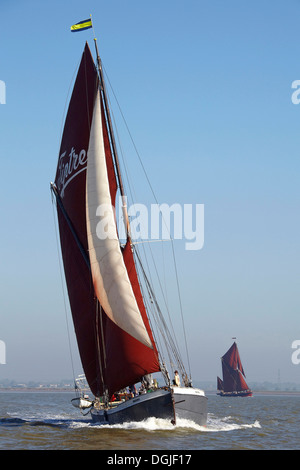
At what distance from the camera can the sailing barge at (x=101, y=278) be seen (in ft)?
102

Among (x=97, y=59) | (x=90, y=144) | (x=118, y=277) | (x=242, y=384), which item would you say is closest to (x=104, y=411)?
(x=118, y=277)

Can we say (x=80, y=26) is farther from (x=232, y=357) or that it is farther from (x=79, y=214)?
(x=232, y=357)

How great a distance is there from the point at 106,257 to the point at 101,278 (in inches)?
44.8

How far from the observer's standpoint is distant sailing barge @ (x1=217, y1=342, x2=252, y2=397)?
147250 mm

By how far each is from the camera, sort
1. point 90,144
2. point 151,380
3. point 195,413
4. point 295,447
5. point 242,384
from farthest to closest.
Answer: point 242,384, point 90,144, point 151,380, point 195,413, point 295,447

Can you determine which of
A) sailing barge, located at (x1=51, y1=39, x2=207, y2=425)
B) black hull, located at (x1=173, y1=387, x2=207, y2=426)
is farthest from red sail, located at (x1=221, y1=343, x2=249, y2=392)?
black hull, located at (x1=173, y1=387, x2=207, y2=426)

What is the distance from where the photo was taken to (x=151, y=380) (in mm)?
33312

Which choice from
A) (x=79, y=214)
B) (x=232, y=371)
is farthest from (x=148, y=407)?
(x=232, y=371)

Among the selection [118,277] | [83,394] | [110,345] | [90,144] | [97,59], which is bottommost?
[83,394]

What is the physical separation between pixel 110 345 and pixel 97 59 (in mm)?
17503

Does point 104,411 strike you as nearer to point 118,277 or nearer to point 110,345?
point 110,345

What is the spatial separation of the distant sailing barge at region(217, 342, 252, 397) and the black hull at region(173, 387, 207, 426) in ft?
387

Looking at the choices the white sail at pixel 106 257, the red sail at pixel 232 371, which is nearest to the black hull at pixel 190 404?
the white sail at pixel 106 257

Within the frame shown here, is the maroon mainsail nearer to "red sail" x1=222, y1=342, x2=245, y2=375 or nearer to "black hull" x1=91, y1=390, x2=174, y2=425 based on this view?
"black hull" x1=91, y1=390, x2=174, y2=425
